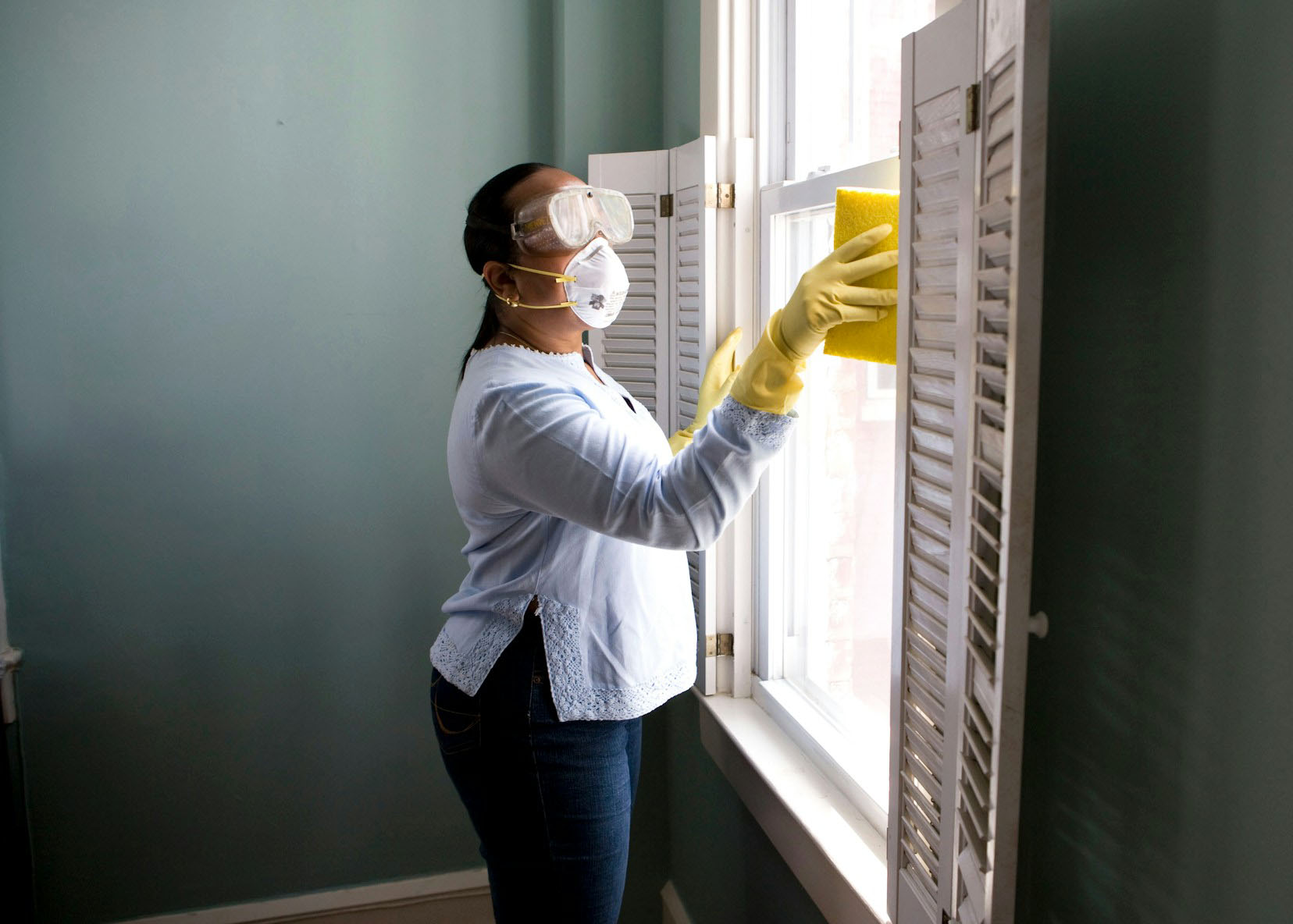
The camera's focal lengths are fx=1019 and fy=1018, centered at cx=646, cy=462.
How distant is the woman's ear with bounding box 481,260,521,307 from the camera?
1.36 meters

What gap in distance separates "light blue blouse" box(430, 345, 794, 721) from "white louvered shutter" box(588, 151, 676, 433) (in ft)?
1.35

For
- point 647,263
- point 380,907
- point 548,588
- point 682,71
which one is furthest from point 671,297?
point 380,907

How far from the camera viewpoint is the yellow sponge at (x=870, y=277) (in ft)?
3.63

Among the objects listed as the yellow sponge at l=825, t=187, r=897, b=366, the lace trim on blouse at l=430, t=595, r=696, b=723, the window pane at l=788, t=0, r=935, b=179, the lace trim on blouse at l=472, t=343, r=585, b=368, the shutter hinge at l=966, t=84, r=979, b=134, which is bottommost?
the lace trim on blouse at l=430, t=595, r=696, b=723

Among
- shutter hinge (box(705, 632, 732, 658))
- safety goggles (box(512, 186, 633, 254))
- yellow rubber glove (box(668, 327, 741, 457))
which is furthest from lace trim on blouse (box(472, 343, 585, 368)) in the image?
shutter hinge (box(705, 632, 732, 658))

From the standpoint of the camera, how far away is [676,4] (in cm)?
199

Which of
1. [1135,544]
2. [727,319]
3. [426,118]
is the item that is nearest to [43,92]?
[426,118]

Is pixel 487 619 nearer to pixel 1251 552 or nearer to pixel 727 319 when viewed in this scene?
pixel 727 319

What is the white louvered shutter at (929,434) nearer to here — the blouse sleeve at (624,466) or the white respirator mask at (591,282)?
the blouse sleeve at (624,466)

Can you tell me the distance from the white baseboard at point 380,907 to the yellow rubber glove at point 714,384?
1263mm

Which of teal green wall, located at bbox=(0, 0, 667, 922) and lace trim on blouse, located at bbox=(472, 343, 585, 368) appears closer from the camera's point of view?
lace trim on blouse, located at bbox=(472, 343, 585, 368)

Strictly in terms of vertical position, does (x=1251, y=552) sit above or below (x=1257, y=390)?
below

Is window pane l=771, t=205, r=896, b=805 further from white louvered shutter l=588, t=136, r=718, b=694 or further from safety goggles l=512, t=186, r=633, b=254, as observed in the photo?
safety goggles l=512, t=186, r=633, b=254

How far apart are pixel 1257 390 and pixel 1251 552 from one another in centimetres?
11
